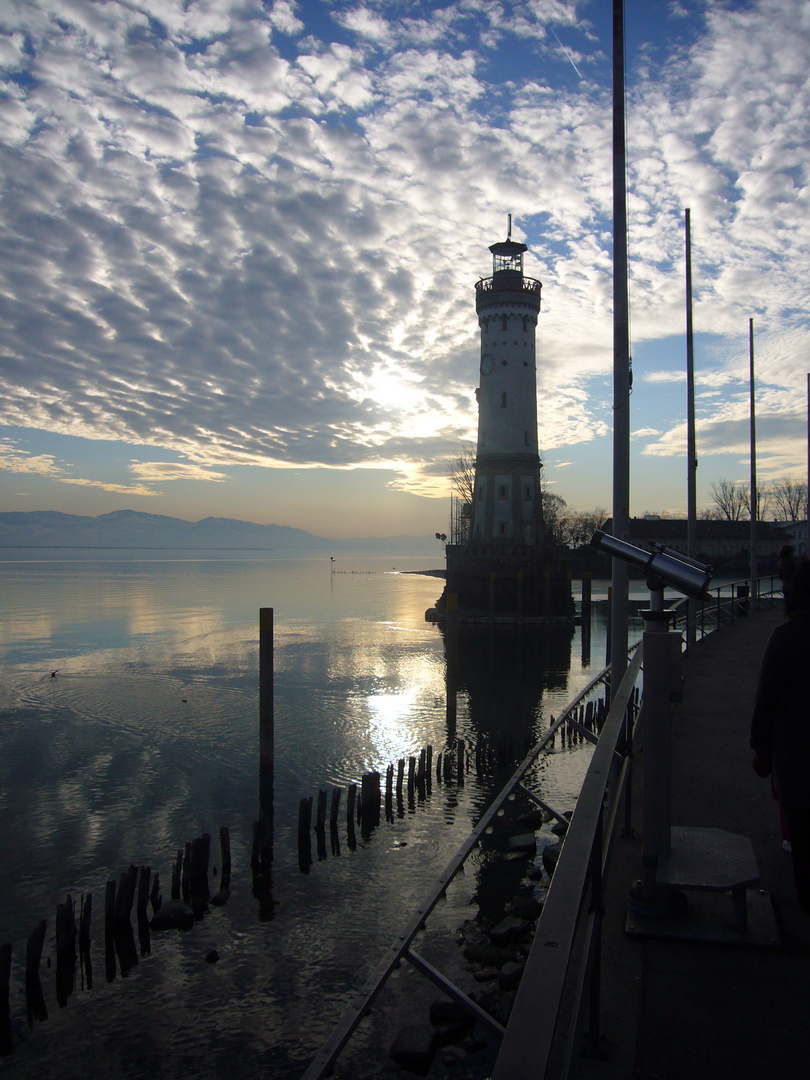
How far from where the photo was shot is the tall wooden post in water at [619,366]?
35.9 ft

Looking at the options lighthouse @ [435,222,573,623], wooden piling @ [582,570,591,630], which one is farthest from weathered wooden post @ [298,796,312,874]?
lighthouse @ [435,222,573,623]

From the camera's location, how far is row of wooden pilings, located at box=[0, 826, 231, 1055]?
9070 millimetres

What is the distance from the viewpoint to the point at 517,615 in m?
53.3

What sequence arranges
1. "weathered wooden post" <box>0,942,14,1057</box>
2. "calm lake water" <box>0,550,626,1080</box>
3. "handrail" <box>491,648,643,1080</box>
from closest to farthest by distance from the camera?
"handrail" <box>491,648,643,1080</box> < "weathered wooden post" <box>0,942,14,1057</box> < "calm lake water" <box>0,550,626,1080</box>

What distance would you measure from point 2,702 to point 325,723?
12.7m

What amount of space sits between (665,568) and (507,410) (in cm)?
4888

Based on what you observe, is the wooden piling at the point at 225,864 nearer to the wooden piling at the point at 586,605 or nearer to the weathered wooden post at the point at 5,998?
the weathered wooden post at the point at 5,998

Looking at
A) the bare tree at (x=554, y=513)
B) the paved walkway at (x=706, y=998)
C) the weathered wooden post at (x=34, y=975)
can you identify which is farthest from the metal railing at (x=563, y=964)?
the bare tree at (x=554, y=513)

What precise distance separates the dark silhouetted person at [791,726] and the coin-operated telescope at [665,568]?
0.59m

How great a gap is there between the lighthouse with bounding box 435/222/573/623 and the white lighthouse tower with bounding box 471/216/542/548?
0.23ft

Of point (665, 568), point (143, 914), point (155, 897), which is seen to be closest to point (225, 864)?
point (155, 897)

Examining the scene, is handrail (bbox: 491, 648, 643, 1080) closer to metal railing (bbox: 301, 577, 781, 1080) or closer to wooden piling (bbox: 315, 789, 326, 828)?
metal railing (bbox: 301, 577, 781, 1080)

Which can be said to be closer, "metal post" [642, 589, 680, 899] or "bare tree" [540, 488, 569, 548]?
"metal post" [642, 589, 680, 899]

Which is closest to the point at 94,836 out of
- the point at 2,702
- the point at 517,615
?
the point at 2,702
